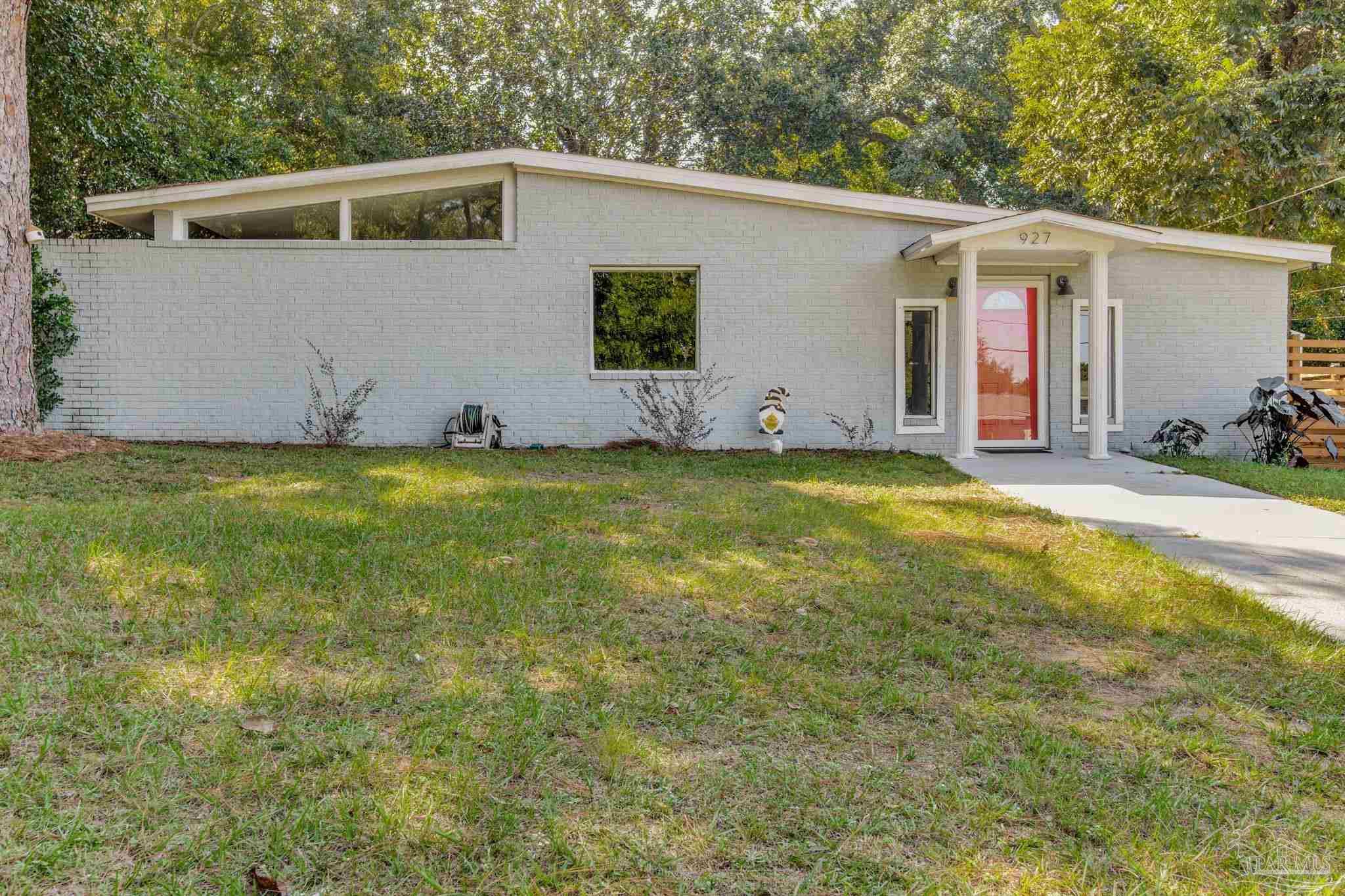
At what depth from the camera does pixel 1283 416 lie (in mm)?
9516

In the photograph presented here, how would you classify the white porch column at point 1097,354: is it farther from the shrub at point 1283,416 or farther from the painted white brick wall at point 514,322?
the shrub at point 1283,416

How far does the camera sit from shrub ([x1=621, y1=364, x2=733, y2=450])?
9859 mm

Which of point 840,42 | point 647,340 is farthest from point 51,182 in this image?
point 840,42

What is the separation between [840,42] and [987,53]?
3755 mm

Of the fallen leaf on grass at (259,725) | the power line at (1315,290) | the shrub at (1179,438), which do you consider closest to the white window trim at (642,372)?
the shrub at (1179,438)

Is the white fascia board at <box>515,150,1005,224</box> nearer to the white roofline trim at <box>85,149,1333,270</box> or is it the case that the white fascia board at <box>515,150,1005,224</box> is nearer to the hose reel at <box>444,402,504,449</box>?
the white roofline trim at <box>85,149,1333,270</box>

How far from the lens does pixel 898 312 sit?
32.4 ft

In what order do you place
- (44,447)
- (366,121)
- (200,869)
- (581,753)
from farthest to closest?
(366,121) < (44,447) < (581,753) < (200,869)

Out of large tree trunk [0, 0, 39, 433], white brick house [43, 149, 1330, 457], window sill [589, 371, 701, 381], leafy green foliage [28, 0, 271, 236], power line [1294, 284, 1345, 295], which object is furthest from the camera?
power line [1294, 284, 1345, 295]

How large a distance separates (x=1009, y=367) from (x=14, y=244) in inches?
410

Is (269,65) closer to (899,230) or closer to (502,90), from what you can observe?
(502,90)

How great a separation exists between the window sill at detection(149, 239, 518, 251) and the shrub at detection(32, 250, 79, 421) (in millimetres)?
1066

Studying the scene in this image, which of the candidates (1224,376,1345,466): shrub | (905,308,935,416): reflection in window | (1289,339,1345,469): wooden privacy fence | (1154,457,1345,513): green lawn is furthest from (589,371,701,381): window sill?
(1289,339,1345,469): wooden privacy fence

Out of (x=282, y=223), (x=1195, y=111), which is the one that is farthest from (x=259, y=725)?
(x=1195, y=111)
